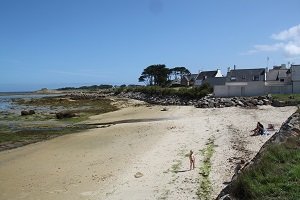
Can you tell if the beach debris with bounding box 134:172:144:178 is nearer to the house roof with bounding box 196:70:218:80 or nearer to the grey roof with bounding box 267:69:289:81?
the grey roof with bounding box 267:69:289:81

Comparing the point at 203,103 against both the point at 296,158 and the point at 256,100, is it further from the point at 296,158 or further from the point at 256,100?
the point at 296,158

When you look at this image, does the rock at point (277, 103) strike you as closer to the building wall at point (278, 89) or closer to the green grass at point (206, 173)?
the building wall at point (278, 89)

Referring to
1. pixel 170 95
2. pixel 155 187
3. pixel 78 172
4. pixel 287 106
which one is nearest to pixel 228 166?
pixel 155 187

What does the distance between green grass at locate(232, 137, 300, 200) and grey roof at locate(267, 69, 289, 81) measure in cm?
5660

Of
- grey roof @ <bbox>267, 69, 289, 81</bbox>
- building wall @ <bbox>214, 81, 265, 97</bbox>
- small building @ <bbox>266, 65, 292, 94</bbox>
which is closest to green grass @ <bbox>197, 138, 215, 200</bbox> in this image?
building wall @ <bbox>214, 81, 265, 97</bbox>

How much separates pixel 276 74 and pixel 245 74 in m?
5.16

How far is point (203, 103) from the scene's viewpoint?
4666cm

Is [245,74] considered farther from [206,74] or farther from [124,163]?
[124,163]

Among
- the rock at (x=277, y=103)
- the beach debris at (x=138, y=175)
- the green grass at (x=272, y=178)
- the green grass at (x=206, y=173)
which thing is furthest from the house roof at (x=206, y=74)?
the green grass at (x=272, y=178)

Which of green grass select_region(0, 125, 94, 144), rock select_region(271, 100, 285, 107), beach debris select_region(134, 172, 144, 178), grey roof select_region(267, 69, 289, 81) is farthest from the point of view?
grey roof select_region(267, 69, 289, 81)

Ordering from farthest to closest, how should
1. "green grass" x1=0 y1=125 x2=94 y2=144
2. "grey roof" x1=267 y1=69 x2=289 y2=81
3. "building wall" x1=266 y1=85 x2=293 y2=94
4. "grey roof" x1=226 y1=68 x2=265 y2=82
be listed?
"grey roof" x1=226 y1=68 x2=265 y2=82 < "grey roof" x1=267 y1=69 x2=289 y2=81 < "building wall" x1=266 y1=85 x2=293 y2=94 < "green grass" x1=0 y1=125 x2=94 y2=144

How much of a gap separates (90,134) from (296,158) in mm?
20344

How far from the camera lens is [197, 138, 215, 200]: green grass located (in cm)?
1165

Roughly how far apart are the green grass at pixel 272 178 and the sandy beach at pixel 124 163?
2422mm
